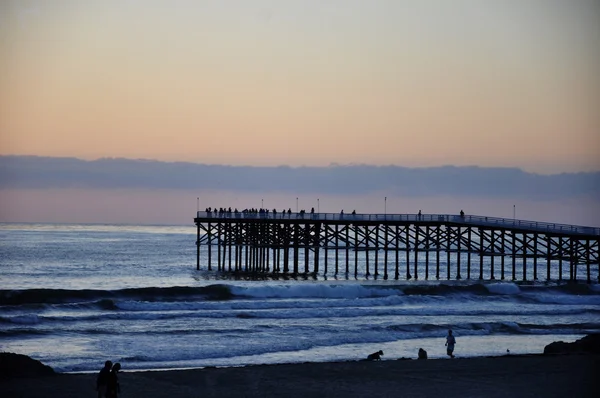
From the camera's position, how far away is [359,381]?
23188 mm

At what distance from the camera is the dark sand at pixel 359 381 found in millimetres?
21641

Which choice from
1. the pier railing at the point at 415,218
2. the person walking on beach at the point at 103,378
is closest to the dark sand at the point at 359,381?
the person walking on beach at the point at 103,378

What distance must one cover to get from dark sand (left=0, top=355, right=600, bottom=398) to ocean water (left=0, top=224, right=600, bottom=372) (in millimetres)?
4215

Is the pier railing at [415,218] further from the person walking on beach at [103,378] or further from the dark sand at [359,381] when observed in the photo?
the person walking on beach at [103,378]

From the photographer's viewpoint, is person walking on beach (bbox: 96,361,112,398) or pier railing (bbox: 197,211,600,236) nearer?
person walking on beach (bbox: 96,361,112,398)

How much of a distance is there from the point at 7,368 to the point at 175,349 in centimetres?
879

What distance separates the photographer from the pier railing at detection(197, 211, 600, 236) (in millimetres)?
55081

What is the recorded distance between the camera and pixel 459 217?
194ft

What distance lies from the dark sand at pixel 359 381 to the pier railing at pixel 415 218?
97.1ft

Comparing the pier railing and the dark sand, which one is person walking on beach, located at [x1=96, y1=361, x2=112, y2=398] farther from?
the pier railing

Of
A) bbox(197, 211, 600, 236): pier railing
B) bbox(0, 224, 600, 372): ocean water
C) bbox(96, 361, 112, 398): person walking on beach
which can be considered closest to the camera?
bbox(96, 361, 112, 398): person walking on beach

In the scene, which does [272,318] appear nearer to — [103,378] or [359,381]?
[359,381]

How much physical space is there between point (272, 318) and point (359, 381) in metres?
18.3

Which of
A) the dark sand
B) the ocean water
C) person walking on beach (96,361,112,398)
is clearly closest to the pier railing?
the ocean water
